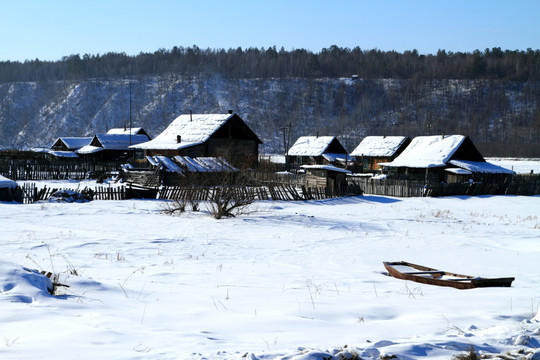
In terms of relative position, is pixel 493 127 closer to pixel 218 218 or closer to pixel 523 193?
pixel 523 193

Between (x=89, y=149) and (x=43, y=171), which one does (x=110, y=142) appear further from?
(x=43, y=171)

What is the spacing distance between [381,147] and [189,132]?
84.3 feet

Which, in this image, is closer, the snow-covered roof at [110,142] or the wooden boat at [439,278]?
the wooden boat at [439,278]

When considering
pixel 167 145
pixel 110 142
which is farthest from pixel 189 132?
pixel 110 142

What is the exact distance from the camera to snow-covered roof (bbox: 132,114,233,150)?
161 ft

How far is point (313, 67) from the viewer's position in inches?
6929

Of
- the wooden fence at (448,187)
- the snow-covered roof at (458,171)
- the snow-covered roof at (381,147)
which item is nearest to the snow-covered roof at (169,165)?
the wooden fence at (448,187)

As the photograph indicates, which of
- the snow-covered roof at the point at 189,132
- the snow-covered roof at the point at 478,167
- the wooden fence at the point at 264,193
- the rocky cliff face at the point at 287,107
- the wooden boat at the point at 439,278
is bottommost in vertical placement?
the wooden fence at the point at 264,193

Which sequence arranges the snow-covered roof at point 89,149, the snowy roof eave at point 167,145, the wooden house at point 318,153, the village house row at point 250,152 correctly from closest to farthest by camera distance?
the village house row at point 250,152 < the snowy roof eave at point 167,145 < the snow-covered roof at point 89,149 < the wooden house at point 318,153

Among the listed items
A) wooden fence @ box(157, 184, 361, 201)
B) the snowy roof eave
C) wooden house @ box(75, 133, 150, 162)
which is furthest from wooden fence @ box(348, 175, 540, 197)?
wooden house @ box(75, 133, 150, 162)

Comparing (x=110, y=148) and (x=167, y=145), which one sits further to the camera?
(x=110, y=148)

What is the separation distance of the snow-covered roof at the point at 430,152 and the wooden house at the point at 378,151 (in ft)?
40.3

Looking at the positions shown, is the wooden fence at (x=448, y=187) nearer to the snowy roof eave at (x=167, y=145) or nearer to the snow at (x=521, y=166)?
the snowy roof eave at (x=167, y=145)

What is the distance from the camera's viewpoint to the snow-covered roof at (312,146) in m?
67.9
